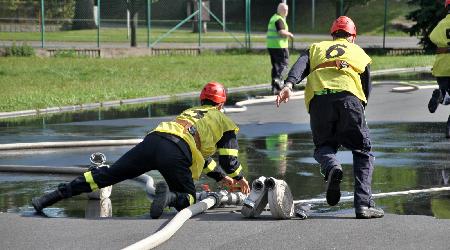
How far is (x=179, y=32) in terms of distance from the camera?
42.8m

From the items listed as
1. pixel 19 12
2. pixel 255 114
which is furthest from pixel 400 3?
pixel 255 114

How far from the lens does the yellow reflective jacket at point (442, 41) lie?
15383mm

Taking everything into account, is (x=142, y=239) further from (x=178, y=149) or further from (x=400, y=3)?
(x=400, y=3)

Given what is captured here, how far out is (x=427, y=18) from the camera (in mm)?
37812

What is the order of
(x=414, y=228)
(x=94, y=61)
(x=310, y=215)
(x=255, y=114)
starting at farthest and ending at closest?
(x=94, y=61)
(x=255, y=114)
(x=310, y=215)
(x=414, y=228)

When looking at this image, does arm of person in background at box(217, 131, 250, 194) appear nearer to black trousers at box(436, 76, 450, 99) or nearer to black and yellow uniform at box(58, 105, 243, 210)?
black and yellow uniform at box(58, 105, 243, 210)

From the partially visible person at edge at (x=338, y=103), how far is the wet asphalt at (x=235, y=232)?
355 mm

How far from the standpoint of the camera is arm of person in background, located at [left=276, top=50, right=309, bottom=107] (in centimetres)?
927

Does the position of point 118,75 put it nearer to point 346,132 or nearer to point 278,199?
point 346,132

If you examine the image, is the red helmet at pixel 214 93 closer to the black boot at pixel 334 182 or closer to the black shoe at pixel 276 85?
the black boot at pixel 334 182

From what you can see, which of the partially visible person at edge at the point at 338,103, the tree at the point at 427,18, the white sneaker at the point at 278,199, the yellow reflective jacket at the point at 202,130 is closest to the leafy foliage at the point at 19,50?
the tree at the point at 427,18

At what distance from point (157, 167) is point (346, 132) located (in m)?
1.57

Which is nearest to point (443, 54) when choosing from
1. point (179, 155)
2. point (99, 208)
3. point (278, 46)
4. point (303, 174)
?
point (303, 174)

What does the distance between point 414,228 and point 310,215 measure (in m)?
1.10
